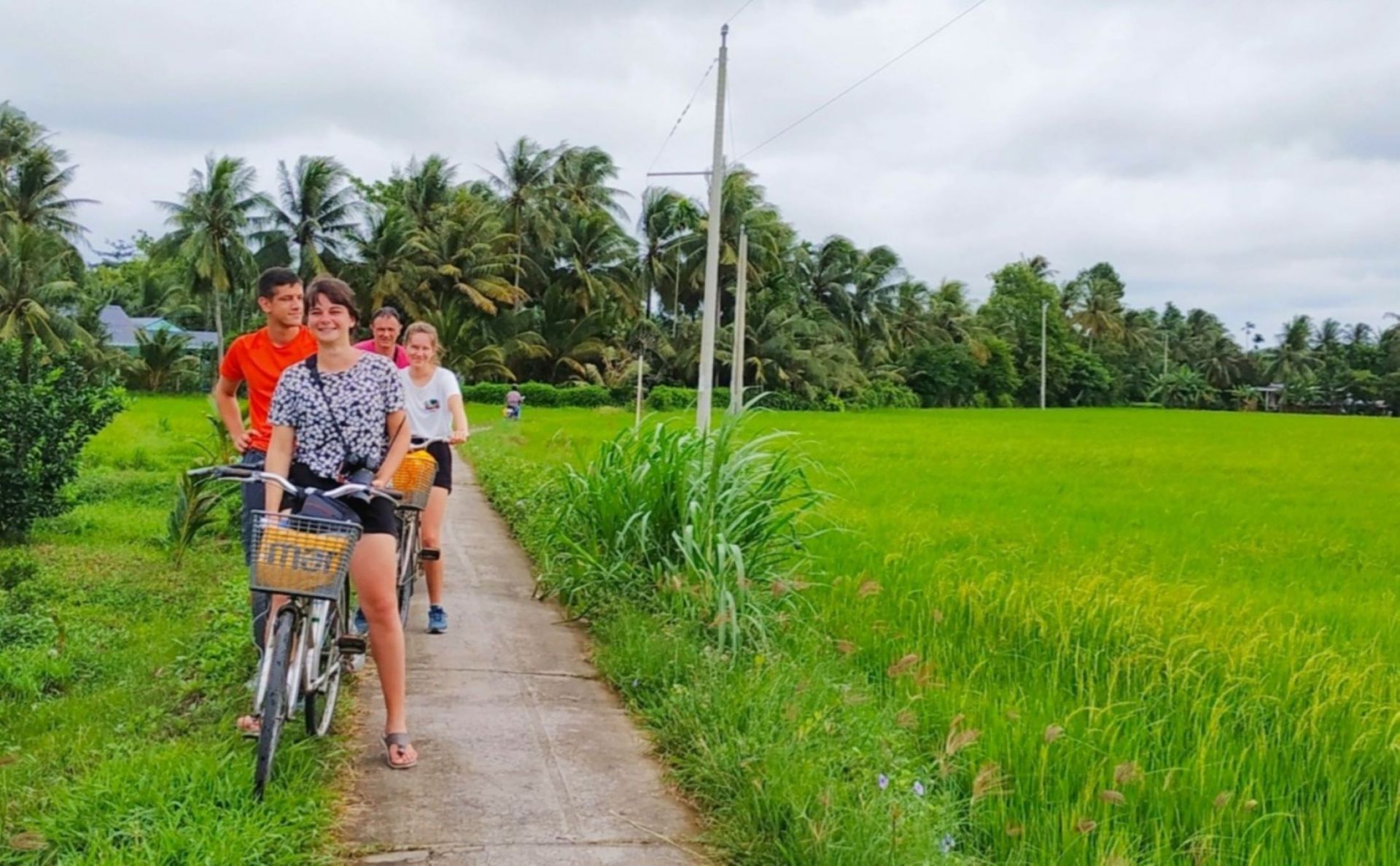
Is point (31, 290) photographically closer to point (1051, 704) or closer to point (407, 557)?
point (407, 557)

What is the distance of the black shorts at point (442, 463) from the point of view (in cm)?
527

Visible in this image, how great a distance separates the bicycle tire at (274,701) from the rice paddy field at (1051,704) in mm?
1212

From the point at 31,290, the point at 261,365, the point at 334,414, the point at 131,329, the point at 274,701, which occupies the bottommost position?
the point at 274,701

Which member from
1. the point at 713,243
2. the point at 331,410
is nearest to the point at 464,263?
the point at 713,243

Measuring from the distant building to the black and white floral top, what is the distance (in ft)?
133

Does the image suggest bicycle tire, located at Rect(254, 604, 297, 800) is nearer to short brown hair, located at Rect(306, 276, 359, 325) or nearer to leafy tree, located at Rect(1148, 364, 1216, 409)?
short brown hair, located at Rect(306, 276, 359, 325)

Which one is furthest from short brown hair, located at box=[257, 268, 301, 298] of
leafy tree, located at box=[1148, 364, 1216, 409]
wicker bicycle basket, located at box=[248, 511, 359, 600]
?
leafy tree, located at box=[1148, 364, 1216, 409]

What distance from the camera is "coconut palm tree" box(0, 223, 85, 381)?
102ft

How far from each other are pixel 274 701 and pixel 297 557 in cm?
40

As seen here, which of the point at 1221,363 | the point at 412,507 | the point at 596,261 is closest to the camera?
the point at 412,507

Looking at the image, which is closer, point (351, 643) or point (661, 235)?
point (351, 643)

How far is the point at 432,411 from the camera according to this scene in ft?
17.2

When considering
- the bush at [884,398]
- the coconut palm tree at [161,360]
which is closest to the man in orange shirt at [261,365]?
the coconut palm tree at [161,360]

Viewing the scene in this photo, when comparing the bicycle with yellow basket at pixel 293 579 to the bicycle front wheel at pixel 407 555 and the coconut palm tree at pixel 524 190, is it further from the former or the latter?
the coconut palm tree at pixel 524 190
